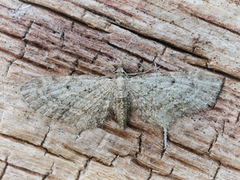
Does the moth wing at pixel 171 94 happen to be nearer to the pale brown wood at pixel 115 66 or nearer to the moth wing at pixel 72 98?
the pale brown wood at pixel 115 66

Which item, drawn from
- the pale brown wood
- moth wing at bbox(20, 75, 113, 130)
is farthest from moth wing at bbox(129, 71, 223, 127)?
moth wing at bbox(20, 75, 113, 130)

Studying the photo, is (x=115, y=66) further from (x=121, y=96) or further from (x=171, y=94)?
(x=171, y=94)

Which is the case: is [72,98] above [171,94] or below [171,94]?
below

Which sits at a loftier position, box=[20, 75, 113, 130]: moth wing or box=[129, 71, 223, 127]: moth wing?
box=[129, 71, 223, 127]: moth wing

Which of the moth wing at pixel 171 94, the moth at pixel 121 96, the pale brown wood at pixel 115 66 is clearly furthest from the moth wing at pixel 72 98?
the moth wing at pixel 171 94

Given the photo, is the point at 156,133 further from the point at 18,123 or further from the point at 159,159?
the point at 18,123

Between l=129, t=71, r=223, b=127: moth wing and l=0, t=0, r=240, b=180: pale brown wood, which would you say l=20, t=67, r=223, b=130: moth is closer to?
l=129, t=71, r=223, b=127: moth wing

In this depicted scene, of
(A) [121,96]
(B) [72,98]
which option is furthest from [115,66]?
(B) [72,98]
